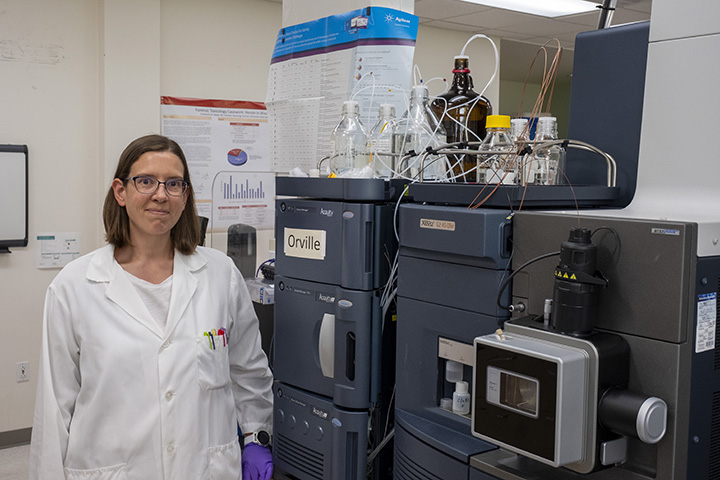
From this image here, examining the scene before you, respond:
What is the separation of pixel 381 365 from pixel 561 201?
55 centimetres

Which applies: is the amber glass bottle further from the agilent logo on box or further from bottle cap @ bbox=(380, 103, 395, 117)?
the agilent logo on box

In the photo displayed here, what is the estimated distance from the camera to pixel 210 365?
5.34 feet

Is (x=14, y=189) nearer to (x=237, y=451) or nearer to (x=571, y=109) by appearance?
(x=237, y=451)

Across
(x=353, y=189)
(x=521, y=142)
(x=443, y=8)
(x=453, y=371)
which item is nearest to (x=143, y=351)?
(x=353, y=189)

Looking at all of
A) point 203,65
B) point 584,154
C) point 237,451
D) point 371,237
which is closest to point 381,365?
point 371,237

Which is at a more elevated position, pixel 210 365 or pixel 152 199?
pixel 152 199

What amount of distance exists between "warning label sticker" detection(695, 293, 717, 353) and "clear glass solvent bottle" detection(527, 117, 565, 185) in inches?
21.9

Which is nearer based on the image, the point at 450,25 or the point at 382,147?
the point at 382,147

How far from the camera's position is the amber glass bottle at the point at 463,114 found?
1676 millimetres

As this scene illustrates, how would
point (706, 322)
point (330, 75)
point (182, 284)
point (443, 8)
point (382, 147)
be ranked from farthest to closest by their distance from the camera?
point (443, 8)
point (330, 75)
point (382, 147)
point (182, 284)
point (706, 322)

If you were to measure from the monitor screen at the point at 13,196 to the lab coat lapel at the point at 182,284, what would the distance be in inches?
81.0

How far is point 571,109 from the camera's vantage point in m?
1.52

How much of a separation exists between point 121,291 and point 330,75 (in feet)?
2.76

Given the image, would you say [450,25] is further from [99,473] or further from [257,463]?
[99,473]
